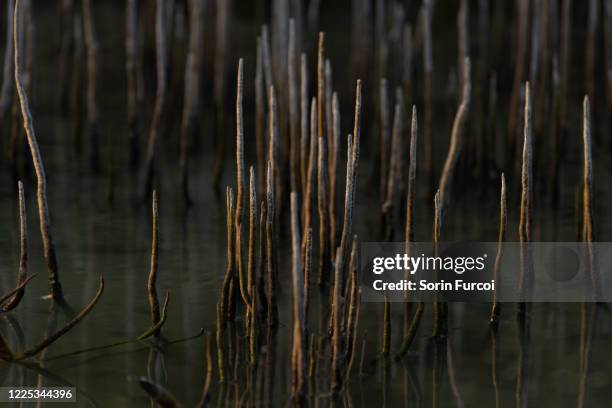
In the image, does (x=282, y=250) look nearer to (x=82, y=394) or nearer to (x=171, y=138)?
(x=82, y=394)

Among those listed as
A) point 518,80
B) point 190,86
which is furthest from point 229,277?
point 518,80

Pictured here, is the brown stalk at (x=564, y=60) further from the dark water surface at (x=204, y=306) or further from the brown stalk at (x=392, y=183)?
the brown stalk at (x=392, y=183)

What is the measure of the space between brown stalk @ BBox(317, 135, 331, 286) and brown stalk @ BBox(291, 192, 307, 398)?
41cm

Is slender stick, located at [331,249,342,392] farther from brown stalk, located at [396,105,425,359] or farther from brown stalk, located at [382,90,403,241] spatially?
brown stalk, located at [382,90,403,241]

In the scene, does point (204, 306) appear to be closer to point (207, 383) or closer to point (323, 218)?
point (323, 218)

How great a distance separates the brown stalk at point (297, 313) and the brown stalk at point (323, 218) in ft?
1.35

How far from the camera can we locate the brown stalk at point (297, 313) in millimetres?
1840

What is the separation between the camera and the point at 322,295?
2.71 metres

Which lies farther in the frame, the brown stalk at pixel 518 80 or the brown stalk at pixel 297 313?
the brown stalk at pixel 518 80

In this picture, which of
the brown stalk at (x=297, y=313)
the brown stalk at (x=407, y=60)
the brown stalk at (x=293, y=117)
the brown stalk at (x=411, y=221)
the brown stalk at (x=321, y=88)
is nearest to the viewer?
the brown stalk at (x=297, y=313)

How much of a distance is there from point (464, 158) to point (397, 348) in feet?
4.62

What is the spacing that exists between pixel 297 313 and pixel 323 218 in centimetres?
68

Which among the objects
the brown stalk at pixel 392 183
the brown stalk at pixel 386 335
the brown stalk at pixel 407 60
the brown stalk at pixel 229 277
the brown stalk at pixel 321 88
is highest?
the brown stalk at pixel 407 60

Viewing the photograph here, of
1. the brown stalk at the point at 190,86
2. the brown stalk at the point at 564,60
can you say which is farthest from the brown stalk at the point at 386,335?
the brown stalk at the point at 564,60
